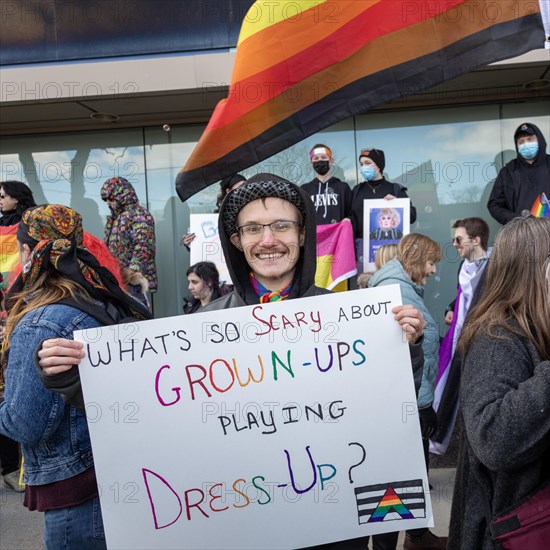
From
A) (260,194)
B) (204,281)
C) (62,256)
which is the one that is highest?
(260,194)

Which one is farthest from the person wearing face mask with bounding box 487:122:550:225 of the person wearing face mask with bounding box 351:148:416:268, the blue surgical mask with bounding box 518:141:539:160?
the person wearing face mask with bounding box 351:148:416:268

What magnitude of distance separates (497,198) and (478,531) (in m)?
5.32

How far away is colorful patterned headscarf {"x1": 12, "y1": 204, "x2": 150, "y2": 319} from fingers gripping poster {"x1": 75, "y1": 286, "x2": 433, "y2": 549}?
0.41 meters

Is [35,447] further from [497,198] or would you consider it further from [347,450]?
[497,198]

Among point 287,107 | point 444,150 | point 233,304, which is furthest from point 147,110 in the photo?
point 233,304

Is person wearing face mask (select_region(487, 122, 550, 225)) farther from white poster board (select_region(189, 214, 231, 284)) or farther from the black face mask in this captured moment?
white poster board (select_region(189, 214, 231, 284))

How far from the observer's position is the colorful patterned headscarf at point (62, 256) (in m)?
2.27

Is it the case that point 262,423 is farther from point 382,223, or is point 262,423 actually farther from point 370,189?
point 370,189

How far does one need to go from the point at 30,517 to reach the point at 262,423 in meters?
3.61

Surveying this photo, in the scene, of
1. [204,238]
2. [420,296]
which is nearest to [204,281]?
[204,238]

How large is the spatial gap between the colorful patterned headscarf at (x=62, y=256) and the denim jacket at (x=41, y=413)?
15cm

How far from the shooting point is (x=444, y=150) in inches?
321

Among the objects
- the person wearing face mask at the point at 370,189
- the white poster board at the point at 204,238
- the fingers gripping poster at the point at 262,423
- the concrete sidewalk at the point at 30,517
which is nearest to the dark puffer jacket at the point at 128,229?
the white poster board at the point at 204,238

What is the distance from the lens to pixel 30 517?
4.81m
